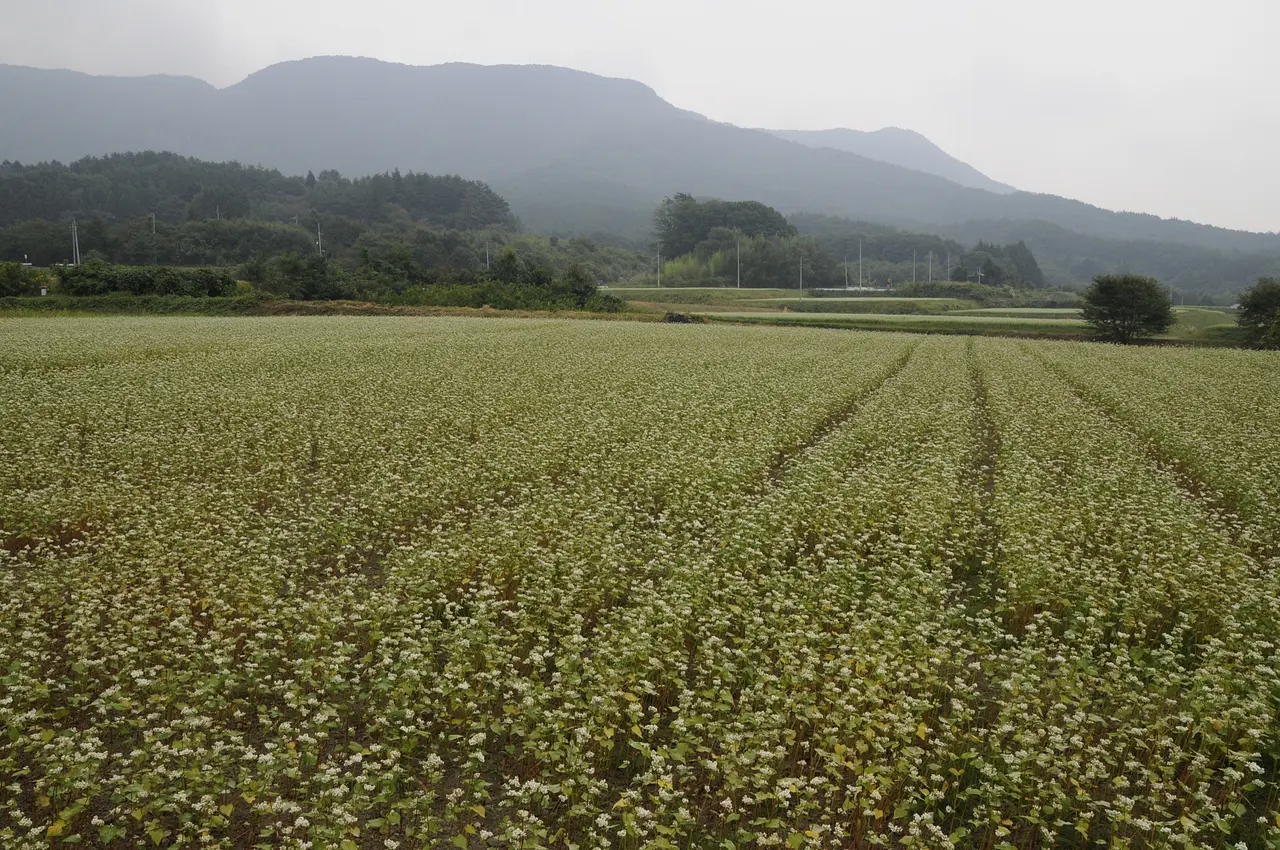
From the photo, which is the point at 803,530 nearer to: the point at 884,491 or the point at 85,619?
the point at 884,491

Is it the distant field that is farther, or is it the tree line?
the tree line

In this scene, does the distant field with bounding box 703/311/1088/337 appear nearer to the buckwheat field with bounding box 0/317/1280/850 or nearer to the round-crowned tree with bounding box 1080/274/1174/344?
the round-crowned tree with bounding box 1080/274/1174/344

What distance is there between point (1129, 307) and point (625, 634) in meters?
69.3

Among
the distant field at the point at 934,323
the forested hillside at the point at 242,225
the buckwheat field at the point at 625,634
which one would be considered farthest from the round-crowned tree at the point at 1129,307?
the buckwheat field at the point at 625,634

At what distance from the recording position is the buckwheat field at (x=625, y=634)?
19.5ft

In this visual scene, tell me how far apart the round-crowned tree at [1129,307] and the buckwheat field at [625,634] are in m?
52.3

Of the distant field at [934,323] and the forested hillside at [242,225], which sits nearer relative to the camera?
the distant field at [934,323]

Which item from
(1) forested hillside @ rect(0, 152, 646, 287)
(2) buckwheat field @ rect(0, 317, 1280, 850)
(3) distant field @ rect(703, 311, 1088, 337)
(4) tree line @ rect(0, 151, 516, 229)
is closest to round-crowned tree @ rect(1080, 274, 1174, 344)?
(3) distant field @ rect(703, 311, 1088, 337)

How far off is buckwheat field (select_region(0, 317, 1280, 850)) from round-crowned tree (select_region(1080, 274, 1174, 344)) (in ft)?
172

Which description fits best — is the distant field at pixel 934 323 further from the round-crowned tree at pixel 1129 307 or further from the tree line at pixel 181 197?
the tree line at pixel 181 197

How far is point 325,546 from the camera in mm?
11102

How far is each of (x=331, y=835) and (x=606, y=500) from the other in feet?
25.9

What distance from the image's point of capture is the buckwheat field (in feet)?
19.5

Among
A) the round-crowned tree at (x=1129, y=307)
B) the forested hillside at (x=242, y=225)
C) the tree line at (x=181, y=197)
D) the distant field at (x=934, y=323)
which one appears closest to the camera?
the round-crowned tree at (x=1129, y=307)
